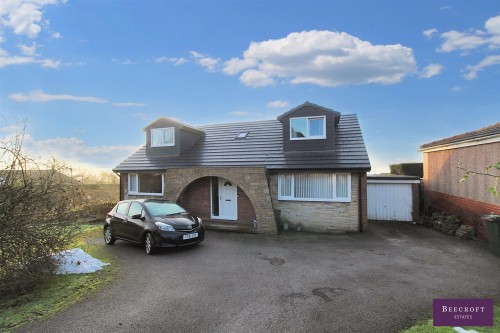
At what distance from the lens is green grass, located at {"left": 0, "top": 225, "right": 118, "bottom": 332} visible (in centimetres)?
553

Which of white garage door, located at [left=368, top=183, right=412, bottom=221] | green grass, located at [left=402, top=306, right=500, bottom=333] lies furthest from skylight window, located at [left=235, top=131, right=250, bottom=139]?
green grass, located at [left=402, top=306, right=500, bottom=333]

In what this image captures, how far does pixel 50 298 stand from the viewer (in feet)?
20.9

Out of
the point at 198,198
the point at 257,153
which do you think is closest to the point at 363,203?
the point at 257,153

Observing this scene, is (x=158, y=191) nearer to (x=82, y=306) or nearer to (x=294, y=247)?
(x=294, y=247)

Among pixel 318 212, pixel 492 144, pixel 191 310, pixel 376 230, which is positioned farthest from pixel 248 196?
pixel 492 144

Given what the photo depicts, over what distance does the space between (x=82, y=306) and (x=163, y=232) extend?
12.1 feet

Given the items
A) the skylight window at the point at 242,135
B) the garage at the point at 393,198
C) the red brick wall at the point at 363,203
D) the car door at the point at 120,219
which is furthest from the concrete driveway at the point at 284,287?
the skylight window at the point at 242,135

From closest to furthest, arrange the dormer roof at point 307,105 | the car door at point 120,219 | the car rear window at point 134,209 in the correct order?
1. the car rear window at point 134,209
2. the car door at point 120,219
3. the dormer roof at point 307,105

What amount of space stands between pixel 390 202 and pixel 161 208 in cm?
1213

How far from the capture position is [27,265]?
6.77 m

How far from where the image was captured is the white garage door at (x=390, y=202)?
1599 cm

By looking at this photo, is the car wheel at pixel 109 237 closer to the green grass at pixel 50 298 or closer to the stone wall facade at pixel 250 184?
the green grass at pixel 50 298

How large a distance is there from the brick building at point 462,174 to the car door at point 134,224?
40.9ft

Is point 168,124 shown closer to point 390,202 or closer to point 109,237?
point 109,237
